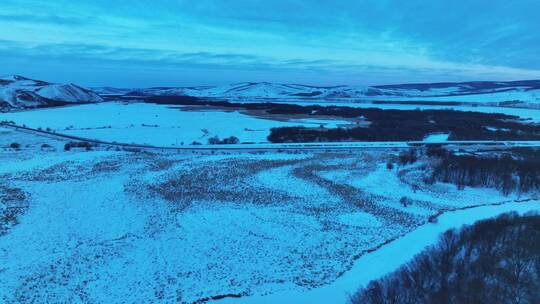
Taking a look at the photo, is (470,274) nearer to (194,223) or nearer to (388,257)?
(388,257)

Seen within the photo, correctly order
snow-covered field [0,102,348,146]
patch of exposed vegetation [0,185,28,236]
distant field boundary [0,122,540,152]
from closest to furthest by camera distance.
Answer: patch of exposed vegetation [0,185,28,236], distant field boundary [0,122,540,152], snow-covered field [0,102,348,146]

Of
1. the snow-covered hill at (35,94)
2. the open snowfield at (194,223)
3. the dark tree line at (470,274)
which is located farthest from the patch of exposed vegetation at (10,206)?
the snow-covered hill at (35,94)

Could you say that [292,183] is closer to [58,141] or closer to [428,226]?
[428,226]

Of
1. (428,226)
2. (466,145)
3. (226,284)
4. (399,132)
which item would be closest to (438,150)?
(466,145)

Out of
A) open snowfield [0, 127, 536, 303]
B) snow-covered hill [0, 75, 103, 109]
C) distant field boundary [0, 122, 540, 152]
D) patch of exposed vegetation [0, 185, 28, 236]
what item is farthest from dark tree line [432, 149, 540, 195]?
snow-covered hill [0, 75, 103, 109]

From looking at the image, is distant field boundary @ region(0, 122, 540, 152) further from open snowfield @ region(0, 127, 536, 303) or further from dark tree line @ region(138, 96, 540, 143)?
open snowfield @ region(0, 127, 536, 303)

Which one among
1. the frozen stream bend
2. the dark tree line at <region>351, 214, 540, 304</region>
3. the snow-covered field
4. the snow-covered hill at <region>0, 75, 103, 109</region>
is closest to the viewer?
the dark tree line at <region>351, 214, 540, 304</region>

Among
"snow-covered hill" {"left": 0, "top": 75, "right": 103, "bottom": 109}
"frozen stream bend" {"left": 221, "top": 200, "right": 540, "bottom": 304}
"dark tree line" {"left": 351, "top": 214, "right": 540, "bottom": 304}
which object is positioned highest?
"snow-covered hill" {"left": 0, "top": 75, "right": 103, "bottom": 109}

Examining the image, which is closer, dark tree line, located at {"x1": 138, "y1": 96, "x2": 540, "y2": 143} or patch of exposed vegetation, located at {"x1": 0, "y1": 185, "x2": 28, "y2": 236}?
patch of exposed vegetation, located at {"x1": 0, "y1": 185, "x2": 28, "y2": 236}
